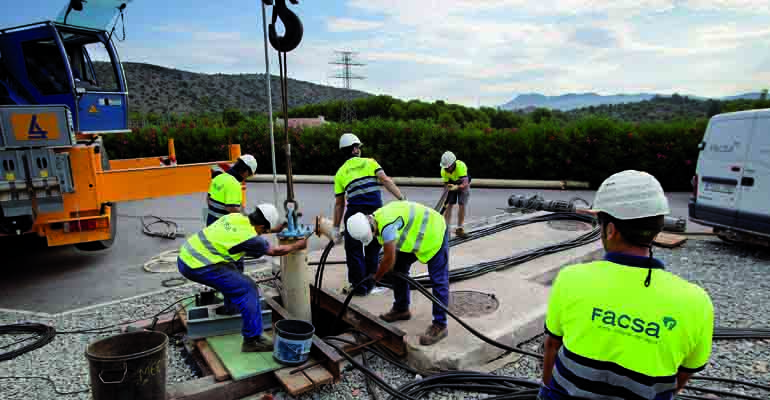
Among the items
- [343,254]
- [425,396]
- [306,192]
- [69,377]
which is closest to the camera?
[425,396]

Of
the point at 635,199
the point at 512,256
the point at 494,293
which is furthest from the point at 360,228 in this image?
the point at 512,256

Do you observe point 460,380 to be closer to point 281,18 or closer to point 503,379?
point 503,379

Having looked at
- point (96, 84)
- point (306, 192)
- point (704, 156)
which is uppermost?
point (96, 84)

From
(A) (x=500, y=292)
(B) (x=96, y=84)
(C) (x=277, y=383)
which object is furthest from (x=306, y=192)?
(C) (x=277, y=383)

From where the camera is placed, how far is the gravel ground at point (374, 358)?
147 inches

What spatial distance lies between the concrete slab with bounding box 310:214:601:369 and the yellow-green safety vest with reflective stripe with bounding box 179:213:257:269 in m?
1.62

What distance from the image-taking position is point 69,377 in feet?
12.9

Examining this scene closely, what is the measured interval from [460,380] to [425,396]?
0.31 m

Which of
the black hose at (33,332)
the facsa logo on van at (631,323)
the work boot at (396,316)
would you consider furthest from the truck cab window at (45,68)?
the facsa logo on van at (631,323)

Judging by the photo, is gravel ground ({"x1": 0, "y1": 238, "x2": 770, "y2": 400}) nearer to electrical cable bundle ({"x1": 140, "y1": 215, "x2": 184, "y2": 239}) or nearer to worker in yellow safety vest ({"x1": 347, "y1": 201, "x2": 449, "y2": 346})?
worker in yellow safety vest ({"x1": 347, "y1": 201, "x2": 449, "y2": 346})

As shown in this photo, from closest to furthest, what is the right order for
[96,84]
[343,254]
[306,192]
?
[343,254] < [96,84] < [306,192]

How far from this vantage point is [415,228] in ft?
13.2

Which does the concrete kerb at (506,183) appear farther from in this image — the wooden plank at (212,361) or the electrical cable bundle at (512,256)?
the wooden plank at (212,361)

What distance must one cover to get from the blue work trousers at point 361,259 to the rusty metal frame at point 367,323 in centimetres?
33
